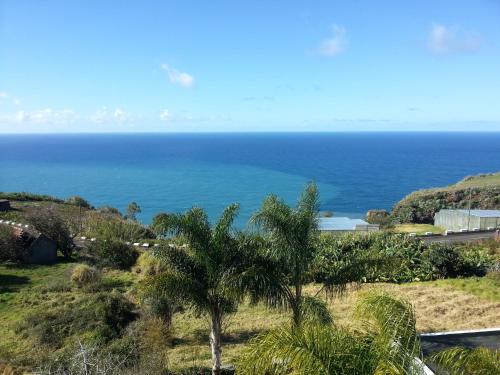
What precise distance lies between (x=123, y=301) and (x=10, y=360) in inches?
171

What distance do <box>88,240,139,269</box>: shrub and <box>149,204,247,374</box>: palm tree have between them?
12.9 metres

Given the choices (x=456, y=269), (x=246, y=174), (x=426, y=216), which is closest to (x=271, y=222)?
(x=456, y=269)

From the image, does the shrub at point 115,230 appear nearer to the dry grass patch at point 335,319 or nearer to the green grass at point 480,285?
the dry grass patch at point 335,319

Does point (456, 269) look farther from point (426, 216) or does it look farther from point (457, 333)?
point (426, 216)

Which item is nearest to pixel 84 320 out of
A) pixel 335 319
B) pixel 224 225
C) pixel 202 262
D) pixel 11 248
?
pixel 202 262

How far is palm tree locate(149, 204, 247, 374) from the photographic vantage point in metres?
9.21

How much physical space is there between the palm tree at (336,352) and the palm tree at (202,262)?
10.8 ft

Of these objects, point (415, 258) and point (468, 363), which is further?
point (415, 258)

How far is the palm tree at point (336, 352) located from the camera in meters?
5.27

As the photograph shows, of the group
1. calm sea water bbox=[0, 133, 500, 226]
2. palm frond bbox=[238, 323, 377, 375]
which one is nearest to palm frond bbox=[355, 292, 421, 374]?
palm frond bbox=[238, 323, 377, 375]

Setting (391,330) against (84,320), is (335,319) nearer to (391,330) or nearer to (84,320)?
(84,320)

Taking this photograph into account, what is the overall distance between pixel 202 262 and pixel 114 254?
541 inches

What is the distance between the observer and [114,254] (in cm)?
2198

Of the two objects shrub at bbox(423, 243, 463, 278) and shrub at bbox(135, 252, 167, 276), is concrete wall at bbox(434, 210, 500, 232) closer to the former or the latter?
shrub at bbox(423, 243, 463, 278)
